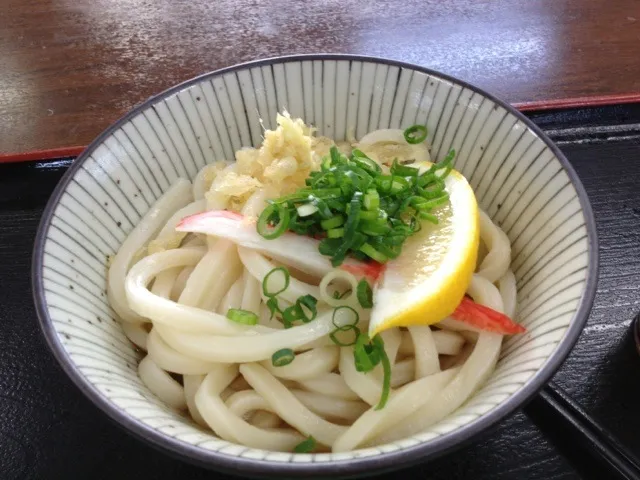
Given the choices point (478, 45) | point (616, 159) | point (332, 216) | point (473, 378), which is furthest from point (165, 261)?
point (478, 45)

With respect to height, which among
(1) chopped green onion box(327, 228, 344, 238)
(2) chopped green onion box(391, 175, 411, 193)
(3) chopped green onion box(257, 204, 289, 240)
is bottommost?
(3) chopped green onion box(257, 204, 289, 240)

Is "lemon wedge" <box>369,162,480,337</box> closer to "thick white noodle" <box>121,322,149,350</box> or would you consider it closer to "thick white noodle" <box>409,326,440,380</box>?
"thick white noodle" <box>409,326,440,380</box>

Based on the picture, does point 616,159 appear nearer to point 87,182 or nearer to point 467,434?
point 467,434

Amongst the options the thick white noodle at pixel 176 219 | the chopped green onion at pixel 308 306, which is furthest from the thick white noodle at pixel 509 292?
the thick white noodle at pixel 176 219

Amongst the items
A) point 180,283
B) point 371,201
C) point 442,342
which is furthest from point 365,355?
point 180,283

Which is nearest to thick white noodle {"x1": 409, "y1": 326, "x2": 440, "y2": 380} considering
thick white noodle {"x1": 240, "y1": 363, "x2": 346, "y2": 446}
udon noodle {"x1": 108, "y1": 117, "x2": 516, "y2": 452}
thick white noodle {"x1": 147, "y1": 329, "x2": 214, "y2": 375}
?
udon noodle {"x1": 108, "y1": 117, "x2": 516, "y2": 452}

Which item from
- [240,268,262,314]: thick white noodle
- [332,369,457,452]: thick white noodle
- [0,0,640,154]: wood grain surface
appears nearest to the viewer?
[332,369,457,452]: thick white noodle

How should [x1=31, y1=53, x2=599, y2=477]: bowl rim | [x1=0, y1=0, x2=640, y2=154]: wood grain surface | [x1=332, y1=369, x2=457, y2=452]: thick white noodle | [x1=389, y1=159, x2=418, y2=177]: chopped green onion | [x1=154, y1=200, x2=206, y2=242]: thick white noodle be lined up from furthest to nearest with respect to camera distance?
[x1=0, y1=0, x2=640, y2=154]: wood grain surface, [x1=154, y1=200, x2=206, y2=242]: thick white noodle, [x1=389, y1=159, x2=418, y2=177]: chopped green onion, [x1=332, y1=369, x2=457, y2=452]: thick white noodle, [x1=31, y1=53, x2=599, y2=477]: bowl rim
